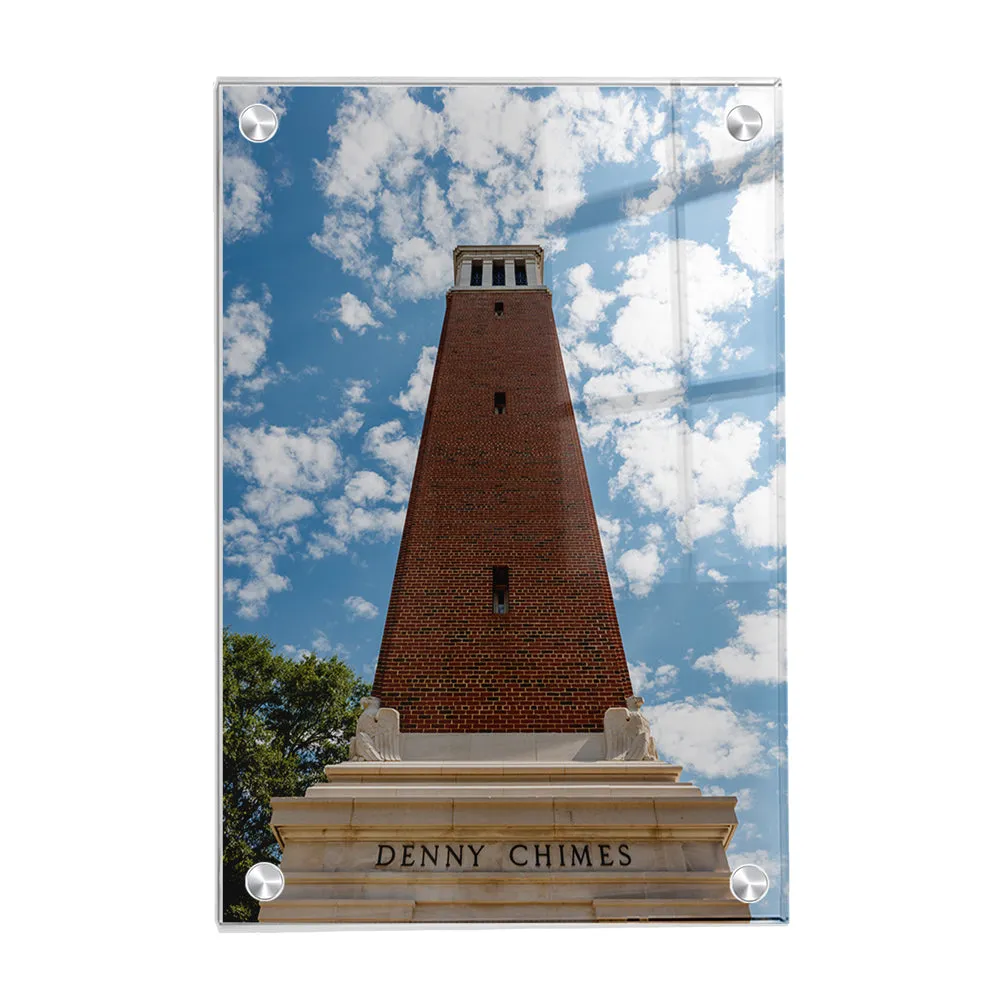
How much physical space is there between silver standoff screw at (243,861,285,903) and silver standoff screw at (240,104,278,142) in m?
5.17

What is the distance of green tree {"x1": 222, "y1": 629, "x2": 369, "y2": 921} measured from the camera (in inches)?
249

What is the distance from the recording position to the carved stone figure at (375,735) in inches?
300

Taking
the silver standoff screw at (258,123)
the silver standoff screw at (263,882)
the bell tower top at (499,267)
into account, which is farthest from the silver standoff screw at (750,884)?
the silver standoff screw at (258,123)

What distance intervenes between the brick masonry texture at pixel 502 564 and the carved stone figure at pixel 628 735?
0.89 feet

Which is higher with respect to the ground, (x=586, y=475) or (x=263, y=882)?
(x=586, y=475)

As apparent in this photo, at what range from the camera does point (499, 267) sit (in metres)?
8.68

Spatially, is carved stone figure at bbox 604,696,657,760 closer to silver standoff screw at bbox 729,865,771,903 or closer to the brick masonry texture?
the brick masonry texture

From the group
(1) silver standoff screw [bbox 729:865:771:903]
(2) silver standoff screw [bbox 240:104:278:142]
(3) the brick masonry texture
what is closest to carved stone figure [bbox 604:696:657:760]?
(3) the brick masonry texture

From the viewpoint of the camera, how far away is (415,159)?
710 centimetres

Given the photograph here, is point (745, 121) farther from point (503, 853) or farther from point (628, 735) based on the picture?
point (503, 853)

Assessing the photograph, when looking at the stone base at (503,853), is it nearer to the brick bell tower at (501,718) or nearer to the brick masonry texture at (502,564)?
the brick bell tower at (501,718)

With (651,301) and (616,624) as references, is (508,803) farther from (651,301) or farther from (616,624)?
(651,301)

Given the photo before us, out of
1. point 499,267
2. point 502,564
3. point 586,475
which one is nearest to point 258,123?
point 499,267

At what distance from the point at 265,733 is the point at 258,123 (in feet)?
16.8
